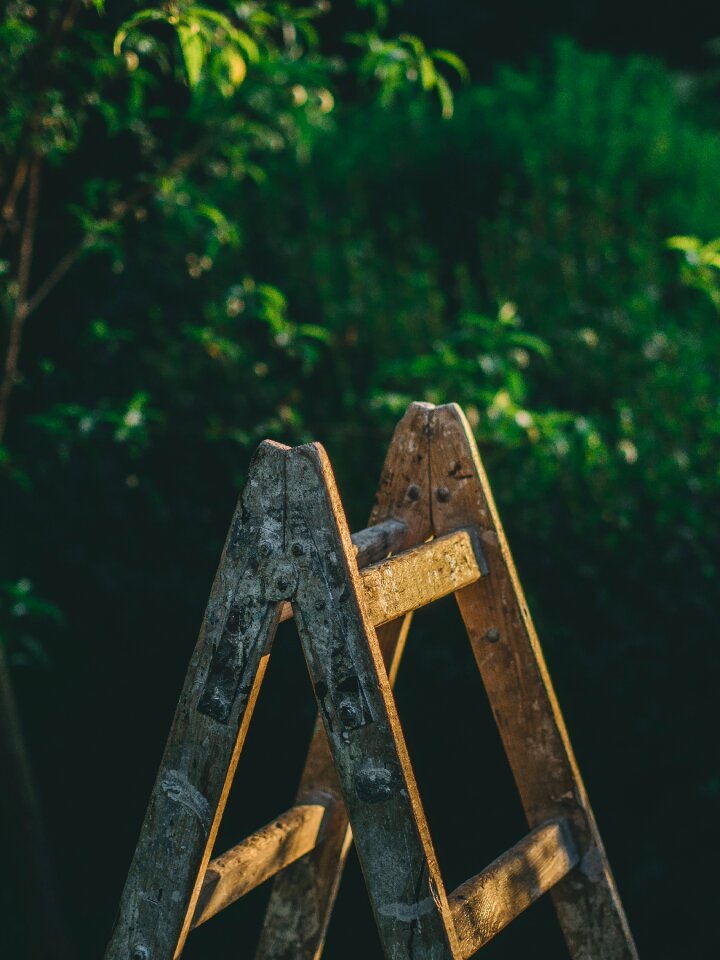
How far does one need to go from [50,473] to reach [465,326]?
1.68 metres

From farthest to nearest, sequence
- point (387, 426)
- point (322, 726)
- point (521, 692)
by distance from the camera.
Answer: point (387, 426) < point (521, 692) < point (322, 726)

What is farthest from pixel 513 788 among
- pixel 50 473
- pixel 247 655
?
pixel 50 473

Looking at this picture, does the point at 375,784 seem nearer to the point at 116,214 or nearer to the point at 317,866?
the point at 317,866

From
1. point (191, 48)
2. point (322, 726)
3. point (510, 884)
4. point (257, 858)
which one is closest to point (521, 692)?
point (510, 884)

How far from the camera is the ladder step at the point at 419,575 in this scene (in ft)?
5.02

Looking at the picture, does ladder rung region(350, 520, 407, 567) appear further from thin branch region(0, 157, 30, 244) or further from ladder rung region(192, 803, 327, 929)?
thin branch region(0, 157, 30, 244)

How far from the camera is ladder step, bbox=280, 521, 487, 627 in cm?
153

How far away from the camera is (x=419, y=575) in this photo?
1.64 m

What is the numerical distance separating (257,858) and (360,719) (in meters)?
0.50

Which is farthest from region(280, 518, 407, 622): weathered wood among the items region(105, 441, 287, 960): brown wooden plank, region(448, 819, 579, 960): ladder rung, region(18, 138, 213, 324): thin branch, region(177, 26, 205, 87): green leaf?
region(18, 138, 213, 324): thin branch

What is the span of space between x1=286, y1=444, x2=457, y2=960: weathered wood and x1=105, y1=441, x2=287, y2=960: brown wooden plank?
0.05 metres

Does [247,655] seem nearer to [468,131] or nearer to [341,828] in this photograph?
[341,828]

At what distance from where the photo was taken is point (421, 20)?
716cm

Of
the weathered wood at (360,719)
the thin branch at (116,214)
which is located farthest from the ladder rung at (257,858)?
the thin branch at (116,214)
